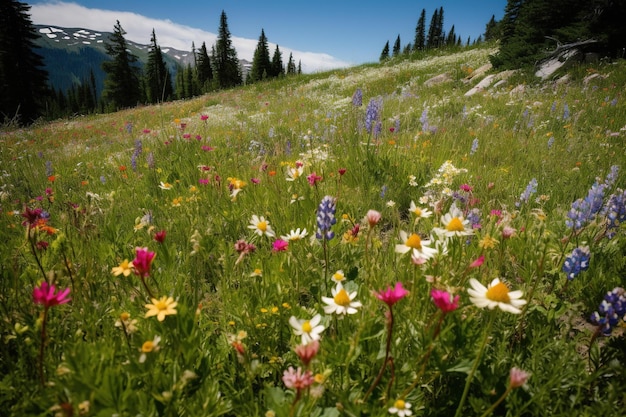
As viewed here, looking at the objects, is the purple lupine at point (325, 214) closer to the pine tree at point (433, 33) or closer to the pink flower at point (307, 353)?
the pink flower at point (307, 353)

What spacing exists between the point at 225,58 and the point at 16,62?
112ft

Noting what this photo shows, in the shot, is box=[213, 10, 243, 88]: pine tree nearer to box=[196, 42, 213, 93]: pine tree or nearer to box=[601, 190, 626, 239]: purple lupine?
box=[196, 42, 213, 93]: pine tree

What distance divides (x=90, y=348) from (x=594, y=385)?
213cm

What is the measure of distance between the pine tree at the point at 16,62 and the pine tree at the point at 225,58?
98.9 ft

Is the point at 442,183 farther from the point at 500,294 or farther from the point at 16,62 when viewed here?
the point at 16,62

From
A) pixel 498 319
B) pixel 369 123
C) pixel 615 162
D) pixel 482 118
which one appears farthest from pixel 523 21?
pixel 498 319

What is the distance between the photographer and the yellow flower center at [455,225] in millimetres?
1547

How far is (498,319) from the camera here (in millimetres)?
1663

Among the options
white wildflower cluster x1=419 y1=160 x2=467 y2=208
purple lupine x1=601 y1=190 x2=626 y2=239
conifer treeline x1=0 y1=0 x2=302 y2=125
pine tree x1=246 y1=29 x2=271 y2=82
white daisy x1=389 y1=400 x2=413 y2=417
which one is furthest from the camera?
pine tree x1=246 y1=29 x2=271 y2=82

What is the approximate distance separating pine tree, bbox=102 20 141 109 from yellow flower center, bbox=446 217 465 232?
54.4 meters

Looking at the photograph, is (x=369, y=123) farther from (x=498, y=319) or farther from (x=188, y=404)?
(x=188, y=404)

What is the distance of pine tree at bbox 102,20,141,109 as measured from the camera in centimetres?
4506

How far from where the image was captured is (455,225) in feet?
5.09

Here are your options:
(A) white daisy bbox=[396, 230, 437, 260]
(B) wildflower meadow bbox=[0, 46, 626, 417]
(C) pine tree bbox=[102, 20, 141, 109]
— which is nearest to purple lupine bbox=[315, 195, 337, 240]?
(B) wildflower meadow bbox=[0, 46, 626, 417]
